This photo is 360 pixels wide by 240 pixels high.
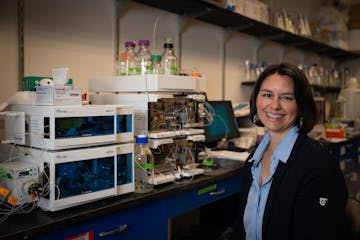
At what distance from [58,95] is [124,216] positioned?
560 mm

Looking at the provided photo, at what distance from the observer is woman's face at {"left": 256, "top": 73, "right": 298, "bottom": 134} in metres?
1.41

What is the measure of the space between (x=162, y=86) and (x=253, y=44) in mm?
2306

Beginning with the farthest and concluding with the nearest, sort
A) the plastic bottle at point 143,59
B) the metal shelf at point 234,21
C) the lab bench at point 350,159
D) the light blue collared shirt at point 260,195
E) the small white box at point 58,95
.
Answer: the lab bench at point 350,159, the metal shelf at point 234,21, the plastic bottle at point 143,59, the light blue collared shirt at point 260,195, the small white box at point 58,95

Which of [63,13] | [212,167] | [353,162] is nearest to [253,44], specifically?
[353,162]

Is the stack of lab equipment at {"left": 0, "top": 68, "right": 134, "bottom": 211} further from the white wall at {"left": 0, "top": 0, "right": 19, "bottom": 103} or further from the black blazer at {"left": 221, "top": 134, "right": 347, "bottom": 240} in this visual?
the black blazer at {"left": 221, "top": 134, "right": 347, "bottom": 240}

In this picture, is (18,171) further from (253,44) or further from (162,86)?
(253,44)

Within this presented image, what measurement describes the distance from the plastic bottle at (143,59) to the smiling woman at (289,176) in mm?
583

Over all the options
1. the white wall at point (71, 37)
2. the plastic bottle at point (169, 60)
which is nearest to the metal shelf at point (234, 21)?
the white wall at point (71, 37)

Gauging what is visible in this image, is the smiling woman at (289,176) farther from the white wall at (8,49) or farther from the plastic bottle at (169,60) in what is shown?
the white wall at (8,49)

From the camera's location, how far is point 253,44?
365cm

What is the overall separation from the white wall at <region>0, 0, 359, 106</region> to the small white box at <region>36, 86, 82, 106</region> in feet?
1.70

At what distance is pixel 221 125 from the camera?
2604 millimetres

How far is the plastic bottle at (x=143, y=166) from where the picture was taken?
1542 millimetres

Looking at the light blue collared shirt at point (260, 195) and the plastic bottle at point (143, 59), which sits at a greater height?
the plastic bottle at point (143, 59)
